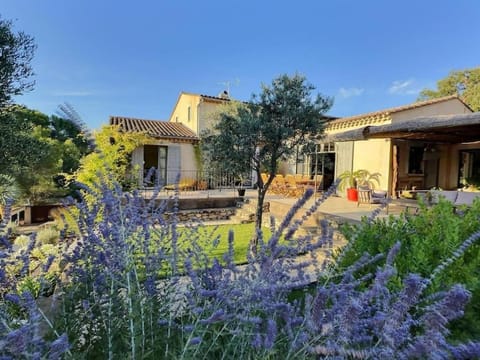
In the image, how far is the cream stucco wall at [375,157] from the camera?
12938 mm

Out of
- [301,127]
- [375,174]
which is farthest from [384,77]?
[301,127]

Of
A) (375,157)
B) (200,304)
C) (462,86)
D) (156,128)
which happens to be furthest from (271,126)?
(462,86)

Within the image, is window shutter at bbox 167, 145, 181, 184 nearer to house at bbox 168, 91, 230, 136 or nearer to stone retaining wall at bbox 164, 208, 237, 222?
house at bbox 168, 91, 230, 136

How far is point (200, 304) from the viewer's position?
1680mm

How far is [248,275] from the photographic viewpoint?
1.69 meters

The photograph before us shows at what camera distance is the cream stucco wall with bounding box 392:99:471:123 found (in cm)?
1305

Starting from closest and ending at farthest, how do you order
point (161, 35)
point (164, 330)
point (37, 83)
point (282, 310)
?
point (282, 310), point (164, 330), point (37, 83), point (161, 35)

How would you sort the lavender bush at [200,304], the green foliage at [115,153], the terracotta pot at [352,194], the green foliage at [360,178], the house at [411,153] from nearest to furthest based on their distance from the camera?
the lavender bush at [200,304]
the green foliage at [115,153]
the house at [411,153]
the terracotta pot at [352,194]
the green foliage at [360,178]

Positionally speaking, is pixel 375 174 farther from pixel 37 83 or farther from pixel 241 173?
pixel 37 83

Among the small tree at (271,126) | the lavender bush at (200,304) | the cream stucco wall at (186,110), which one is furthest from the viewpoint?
the cream stucco wall at (186,110)

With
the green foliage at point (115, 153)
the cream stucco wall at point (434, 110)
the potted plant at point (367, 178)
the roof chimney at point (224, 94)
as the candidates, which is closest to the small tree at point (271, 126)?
the green foliage at point (115, 153)

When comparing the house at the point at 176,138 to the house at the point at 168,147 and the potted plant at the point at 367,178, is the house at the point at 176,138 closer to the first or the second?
the house at the point at 168,147

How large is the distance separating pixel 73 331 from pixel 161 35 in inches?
625

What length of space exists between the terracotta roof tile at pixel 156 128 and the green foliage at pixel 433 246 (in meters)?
16.0
